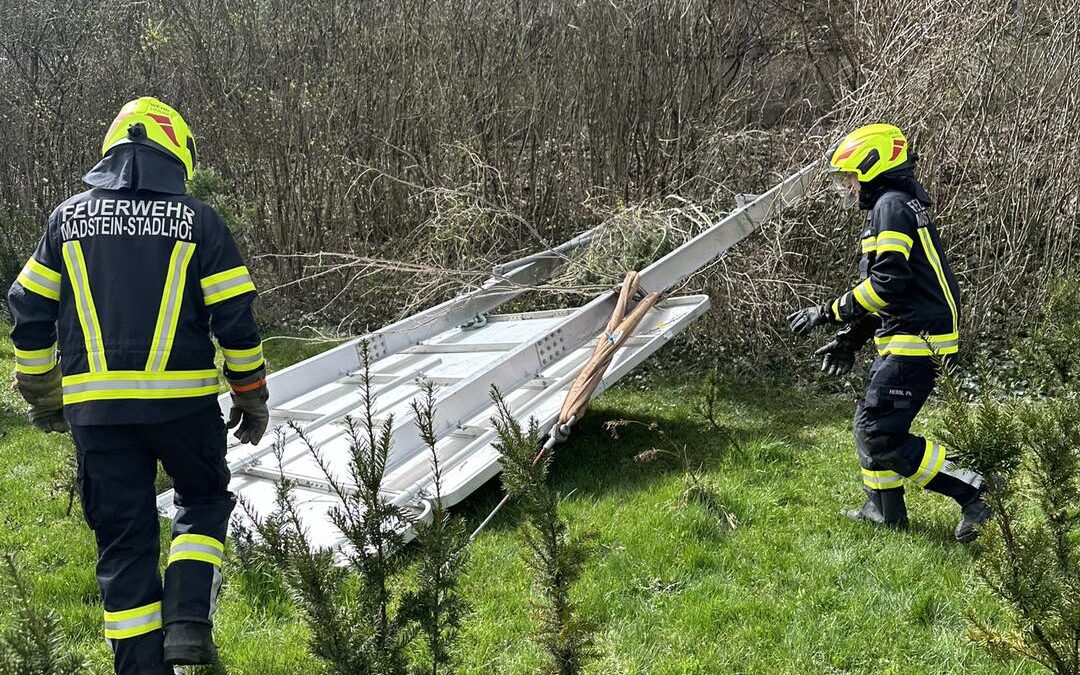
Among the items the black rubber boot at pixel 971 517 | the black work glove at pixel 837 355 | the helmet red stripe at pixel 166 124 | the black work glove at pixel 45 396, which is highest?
the helmet red stripe at pixel 166 124

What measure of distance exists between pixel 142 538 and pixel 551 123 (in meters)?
5.91

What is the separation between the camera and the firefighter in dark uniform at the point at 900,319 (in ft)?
11.3

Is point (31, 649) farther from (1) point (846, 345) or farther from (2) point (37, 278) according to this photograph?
(1) point (846, 345)

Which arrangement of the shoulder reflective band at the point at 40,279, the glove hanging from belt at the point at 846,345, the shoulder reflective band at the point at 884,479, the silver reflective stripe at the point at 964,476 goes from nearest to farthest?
the shoulder reflective band at the point at 40,279, the silver reflective stripe at the point at 964,476, the shoulder reflective band at the point at 884,479, the glove hanging from belt at the point at 846,345

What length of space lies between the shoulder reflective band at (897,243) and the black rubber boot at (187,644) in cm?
308

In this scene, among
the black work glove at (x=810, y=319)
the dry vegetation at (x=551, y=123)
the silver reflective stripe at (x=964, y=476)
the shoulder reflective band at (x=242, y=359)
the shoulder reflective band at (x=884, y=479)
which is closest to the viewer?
the shoulder reflective band at (x=242, y=359)

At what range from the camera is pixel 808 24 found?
291 inches

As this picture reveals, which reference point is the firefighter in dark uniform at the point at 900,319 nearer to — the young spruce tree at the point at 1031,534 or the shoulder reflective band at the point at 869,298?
the shoulder reflective band at the point at 869,298

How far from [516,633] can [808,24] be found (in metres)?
6.50

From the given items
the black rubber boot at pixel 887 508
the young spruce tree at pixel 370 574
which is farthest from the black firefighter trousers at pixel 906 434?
the young spruce tree at pixel 370 574

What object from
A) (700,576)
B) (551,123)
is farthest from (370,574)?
(551,123)

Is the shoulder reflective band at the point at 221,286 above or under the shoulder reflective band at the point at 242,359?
above

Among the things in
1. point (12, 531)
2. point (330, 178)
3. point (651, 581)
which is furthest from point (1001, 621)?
point (330, 178)

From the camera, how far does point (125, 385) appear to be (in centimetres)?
259
